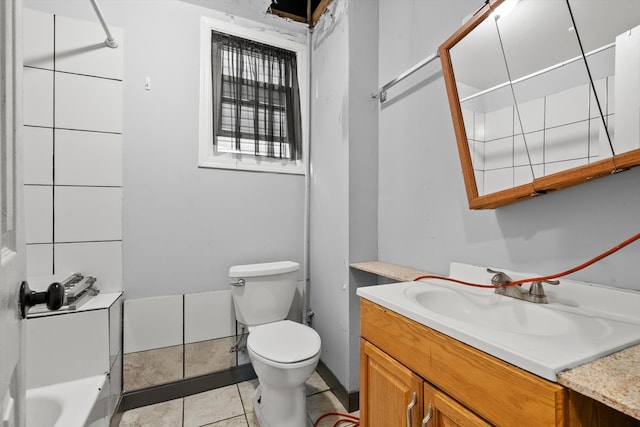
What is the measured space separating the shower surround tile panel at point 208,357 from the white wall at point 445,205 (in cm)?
113

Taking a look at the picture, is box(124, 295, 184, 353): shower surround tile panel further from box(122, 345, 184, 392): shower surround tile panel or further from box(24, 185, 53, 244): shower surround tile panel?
box(24, 185, 53, 244): shower surround tile panel

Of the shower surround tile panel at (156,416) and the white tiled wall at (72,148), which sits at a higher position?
the white tiled wall at (72,148)

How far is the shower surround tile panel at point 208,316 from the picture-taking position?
1.70m

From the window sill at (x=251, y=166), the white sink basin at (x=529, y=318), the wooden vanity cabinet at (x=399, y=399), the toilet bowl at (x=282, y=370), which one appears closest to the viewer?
the white sink basin at (x=529, y=318)

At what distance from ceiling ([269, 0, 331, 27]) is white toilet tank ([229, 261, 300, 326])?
171 centimetres

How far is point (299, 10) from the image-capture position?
2016mm

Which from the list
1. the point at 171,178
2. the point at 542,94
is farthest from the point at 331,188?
the point at 542,94

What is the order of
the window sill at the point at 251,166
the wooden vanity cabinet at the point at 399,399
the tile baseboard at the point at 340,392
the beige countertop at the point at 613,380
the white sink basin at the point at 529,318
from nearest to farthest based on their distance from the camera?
the beige countertop at the point at 613,380 < the white sink basin at the point at 529,318 < the wooden vanity cabinet at the point at 399,399 < the tile baseboard at the point at 340,392 < the window sill at the point at 251,166

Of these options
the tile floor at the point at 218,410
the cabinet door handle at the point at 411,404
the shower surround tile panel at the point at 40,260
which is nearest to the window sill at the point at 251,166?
the shower surround tile panel at the point at 40,260

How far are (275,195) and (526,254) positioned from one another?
1.44m

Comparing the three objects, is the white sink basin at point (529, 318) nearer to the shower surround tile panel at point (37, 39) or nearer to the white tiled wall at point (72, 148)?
the white tiled wall at point (72, 148)

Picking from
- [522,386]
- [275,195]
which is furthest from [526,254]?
[275,195]

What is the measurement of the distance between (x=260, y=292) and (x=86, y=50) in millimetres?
1614

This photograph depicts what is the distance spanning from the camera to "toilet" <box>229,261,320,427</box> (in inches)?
49.9
